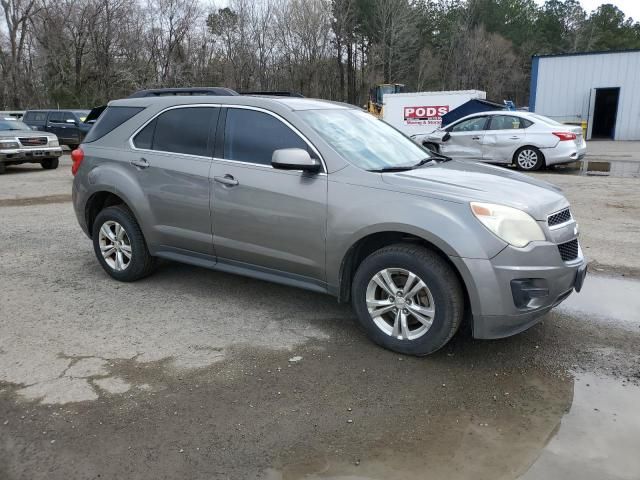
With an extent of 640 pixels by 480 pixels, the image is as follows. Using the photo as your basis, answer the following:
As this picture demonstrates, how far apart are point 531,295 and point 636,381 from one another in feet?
2.88

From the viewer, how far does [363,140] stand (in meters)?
4.64

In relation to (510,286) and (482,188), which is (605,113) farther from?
(510,286)

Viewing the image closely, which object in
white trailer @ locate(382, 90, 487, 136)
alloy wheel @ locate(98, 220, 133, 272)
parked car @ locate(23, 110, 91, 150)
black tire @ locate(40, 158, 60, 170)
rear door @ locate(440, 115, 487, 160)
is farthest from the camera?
white trailer @ locate(382, 90, 487, 136)

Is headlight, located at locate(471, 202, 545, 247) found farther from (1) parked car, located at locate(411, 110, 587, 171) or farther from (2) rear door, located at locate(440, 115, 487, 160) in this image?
(2) rear door, located at locate(440, 115, 487, 160)

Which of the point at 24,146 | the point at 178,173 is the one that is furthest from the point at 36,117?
the point at 178,173

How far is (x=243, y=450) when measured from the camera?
9.67 feet

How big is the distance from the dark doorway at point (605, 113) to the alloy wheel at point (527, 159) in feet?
61.2

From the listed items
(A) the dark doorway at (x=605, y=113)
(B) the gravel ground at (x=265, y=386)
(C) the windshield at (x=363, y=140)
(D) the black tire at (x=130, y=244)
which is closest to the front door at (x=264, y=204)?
(C) the windshield at (x=363, y=140)

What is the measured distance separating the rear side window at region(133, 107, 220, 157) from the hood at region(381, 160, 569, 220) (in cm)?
174

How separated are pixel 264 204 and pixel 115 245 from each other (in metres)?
1.98

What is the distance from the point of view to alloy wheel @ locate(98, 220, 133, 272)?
5492 millimetres

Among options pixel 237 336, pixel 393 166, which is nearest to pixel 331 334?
pixel 237 336

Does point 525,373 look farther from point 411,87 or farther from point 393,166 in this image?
point 411,87

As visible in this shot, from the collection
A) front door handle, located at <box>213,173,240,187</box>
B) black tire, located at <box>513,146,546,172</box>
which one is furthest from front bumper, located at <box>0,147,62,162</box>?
front door handle, located at <box>213,173,240,187</box>
